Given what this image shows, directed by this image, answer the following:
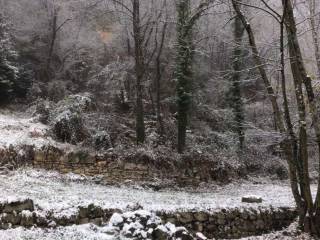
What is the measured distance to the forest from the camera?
9.40 metres

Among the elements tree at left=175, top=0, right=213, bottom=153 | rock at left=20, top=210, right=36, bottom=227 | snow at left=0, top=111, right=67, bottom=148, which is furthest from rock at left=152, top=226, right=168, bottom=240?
tree at left=175, top=0, right=213, bottom=153

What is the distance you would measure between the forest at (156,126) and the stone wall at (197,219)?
0.03 m

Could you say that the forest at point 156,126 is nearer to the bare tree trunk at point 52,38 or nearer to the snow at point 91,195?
the snow at point 91,195

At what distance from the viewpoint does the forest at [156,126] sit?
9.40 meters

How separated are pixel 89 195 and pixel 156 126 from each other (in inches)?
336

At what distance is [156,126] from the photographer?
19719 mm

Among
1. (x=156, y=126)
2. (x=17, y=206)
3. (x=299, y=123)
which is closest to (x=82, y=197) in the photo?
(x=17, y=206)

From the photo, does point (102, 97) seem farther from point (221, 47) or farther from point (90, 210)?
point (90, 210)

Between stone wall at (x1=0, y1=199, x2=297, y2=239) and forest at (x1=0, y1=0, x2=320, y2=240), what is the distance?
30 mm

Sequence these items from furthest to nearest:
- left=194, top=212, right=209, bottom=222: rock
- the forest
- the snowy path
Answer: left=194, top=212, right=209, bottom=222: rock < the snowy path < the forest

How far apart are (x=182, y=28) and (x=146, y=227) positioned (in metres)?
12.1

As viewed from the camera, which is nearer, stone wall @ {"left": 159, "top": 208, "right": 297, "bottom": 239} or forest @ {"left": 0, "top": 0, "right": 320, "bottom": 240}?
forest @ {"left": 0, "top": 0, "right": 320, "bottom": 240}

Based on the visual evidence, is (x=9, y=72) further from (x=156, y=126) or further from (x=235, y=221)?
(x=235, y=221)

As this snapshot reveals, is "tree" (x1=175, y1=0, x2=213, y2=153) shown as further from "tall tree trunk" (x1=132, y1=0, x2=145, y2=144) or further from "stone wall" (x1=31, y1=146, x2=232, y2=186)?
"tall tree trunk" (x1=132, y1=0, x2=145, y2=144)
